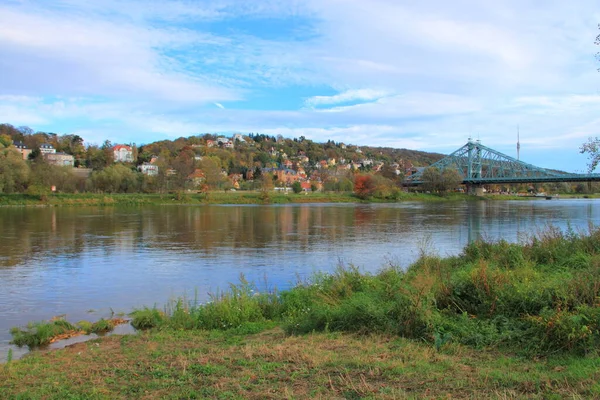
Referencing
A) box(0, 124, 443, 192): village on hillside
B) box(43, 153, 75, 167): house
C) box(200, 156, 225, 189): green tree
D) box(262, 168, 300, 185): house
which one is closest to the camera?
box(43, 153, 75, 167): house

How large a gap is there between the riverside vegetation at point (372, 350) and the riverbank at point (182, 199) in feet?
218

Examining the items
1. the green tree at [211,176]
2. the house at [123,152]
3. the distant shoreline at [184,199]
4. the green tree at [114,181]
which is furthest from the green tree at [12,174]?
the house at [123,152]

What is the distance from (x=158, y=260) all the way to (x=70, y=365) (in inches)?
521

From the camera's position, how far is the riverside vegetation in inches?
190

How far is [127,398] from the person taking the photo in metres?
4.82

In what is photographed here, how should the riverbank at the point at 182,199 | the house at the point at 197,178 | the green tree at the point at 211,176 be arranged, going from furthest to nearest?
the green tree at the point at 211,176, the house at the point at 197,178, the riverbank at the point at 182,199

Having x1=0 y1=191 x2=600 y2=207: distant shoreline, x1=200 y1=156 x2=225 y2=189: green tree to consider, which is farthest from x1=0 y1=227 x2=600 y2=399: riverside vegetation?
x1=200 y1=156 x2=225 y2=189: green tree

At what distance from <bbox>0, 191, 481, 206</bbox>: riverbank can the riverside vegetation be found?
2613 inches

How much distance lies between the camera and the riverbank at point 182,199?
6650cm

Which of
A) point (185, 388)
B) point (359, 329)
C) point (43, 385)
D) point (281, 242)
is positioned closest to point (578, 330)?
point (359, 329)

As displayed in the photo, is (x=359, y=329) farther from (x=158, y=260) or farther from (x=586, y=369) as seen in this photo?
(x=158, y=260)

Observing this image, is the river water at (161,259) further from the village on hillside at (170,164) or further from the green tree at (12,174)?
the village on hillside at (170,164)

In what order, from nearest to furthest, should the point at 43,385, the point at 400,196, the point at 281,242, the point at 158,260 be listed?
the point at 43,385, the point at 158,260, the point at 281,242, the point at 400,196

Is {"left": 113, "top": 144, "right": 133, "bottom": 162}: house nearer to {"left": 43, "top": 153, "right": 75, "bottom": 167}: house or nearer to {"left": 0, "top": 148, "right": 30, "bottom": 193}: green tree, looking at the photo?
{"left": 43, "top": 153, "right": 75, "bottom": 167}: house
